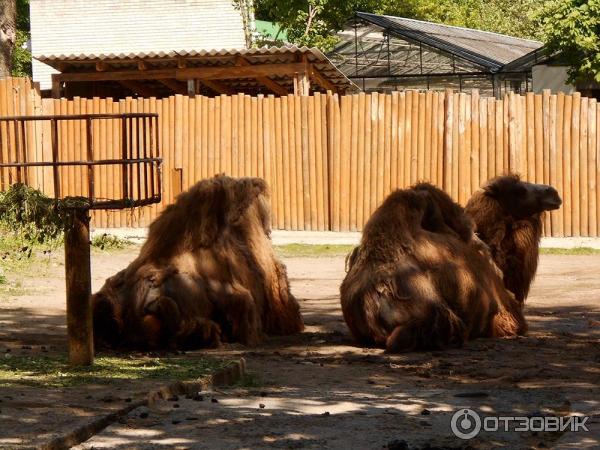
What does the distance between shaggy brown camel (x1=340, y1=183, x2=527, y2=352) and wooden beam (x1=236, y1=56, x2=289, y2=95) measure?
15.3 meters

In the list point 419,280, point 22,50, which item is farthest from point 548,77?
point 419,280

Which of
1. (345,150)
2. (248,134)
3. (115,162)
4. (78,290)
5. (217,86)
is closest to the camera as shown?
(78,290)

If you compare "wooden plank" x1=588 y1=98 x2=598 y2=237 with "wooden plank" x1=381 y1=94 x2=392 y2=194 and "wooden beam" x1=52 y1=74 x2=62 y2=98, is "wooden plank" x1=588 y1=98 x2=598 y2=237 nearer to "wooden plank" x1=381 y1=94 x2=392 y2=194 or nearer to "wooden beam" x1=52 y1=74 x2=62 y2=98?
"wooden plank" x1=381 y1=94 x2=392 y2=194

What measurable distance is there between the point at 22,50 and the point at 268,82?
19870mm

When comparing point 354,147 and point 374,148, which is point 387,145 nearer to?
point 374,148

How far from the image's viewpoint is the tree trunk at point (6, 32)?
24.0 meters

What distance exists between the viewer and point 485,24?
264 ft

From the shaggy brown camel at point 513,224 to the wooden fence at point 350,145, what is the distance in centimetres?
944

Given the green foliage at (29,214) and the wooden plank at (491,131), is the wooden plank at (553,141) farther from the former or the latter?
the green foliage at (29,214)

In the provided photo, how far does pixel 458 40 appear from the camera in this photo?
44.2 meters

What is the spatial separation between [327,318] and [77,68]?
16520 mm

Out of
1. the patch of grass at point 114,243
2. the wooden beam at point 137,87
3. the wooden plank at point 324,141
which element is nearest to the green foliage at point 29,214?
the patch of grass at point 114,243

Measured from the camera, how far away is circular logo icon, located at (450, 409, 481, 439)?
19.5 feet

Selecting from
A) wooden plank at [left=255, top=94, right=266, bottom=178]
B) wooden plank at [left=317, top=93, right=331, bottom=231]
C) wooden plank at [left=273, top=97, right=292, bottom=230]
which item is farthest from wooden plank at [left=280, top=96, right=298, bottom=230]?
wooden plank at [left=317, top=93, right=331, bottom=231]
